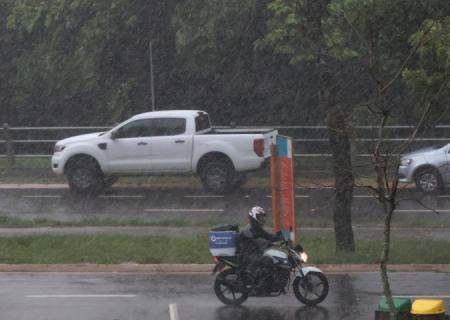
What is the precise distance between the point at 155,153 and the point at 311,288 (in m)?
12.6

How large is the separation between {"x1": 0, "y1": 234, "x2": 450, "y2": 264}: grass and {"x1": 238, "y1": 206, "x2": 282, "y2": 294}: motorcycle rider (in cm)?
293

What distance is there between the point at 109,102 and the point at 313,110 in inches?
260

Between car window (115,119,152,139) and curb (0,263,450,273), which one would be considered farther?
car window (115,119,152,139)

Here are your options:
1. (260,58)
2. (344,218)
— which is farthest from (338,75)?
(344,218)

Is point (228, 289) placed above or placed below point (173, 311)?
above

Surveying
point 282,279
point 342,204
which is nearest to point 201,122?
point 342,204

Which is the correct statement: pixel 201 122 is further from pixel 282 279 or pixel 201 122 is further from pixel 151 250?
pixel 282 279

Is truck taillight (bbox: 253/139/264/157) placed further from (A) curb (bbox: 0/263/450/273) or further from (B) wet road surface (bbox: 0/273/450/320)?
(B) wet road surface (bbox: 0/273/450/320)

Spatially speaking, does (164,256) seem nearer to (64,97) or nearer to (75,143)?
(75,143)

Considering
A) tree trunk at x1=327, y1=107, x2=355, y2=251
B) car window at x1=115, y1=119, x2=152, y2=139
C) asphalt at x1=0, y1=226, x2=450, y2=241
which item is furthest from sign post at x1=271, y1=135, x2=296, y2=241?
car window at x1=115, y1=119, x2=152, y2=139

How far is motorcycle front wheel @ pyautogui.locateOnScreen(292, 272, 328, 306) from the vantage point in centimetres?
1240

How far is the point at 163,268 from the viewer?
50.5 ft

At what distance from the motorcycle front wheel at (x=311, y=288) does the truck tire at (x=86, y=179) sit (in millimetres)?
12899

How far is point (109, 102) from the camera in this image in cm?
3134
